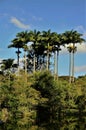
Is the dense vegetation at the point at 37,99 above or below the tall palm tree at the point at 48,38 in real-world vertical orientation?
below

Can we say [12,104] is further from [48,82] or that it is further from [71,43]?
[71,43]

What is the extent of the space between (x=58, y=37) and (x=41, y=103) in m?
22.0

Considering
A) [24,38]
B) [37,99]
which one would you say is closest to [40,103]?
[37,99]

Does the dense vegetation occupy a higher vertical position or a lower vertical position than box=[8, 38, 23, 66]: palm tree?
lower

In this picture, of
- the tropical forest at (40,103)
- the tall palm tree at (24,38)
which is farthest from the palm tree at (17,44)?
the tropical forest at (40,103)

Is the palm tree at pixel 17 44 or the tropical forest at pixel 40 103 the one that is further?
the palm tree at pixel 17 44

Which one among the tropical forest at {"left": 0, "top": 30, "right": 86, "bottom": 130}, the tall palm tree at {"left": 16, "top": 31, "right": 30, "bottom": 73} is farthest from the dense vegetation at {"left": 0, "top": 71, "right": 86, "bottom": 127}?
the tall palm tree at {"left": 16, "top": 31, "right": 30, "bottom": 73}

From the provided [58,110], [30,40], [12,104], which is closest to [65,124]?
[58,110]

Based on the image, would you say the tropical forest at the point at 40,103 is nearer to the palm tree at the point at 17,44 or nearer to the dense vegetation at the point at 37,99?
the dense vegetation at the point at 37,99

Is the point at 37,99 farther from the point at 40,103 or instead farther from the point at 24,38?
the point at 24,38

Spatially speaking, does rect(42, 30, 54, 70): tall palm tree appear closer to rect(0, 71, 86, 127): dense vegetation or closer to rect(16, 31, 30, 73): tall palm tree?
rect(16, 31, 30, 73): tall palm tree

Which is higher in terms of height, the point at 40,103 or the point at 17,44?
the point at 17,44

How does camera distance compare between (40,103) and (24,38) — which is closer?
(40,103)

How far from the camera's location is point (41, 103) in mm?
54375
